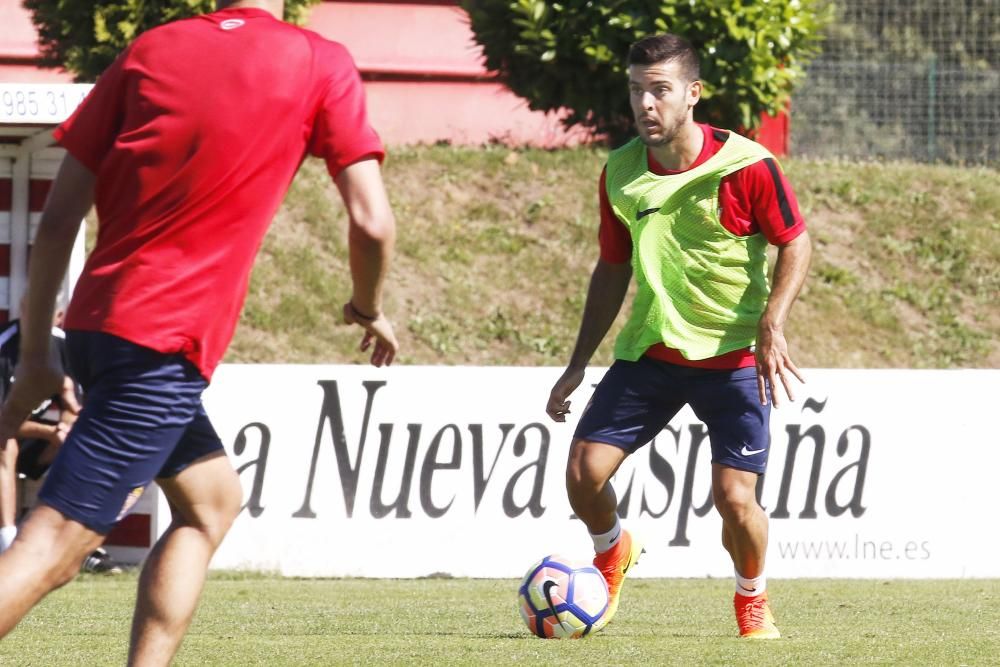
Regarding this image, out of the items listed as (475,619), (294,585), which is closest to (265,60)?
(475,619)

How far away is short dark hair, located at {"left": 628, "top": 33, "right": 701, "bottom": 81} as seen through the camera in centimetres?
627

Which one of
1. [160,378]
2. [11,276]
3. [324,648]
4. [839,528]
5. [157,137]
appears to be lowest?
[839,528]

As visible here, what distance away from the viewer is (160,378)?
12.4 ft

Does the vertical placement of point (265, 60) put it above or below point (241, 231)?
above

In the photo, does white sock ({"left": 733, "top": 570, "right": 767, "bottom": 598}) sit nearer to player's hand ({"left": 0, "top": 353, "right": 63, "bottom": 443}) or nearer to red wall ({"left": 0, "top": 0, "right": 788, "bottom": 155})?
player's hand ({"left": 0, "top": 353, "right": 63, "bottom": 443})

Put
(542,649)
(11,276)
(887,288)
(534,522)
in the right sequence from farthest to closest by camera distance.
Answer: (887,288) < (11,276) < (534,522) < (542,649)

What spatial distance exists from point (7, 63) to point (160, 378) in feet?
55.6

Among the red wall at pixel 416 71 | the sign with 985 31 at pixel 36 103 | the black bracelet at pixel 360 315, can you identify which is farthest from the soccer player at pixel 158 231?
the red wall at pixel 416 71

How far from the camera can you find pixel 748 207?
6.36m

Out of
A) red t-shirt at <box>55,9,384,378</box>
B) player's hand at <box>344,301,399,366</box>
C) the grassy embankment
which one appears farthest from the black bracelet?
the grassy embankment

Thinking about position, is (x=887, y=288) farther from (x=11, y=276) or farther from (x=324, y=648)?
(x=324, y=648)

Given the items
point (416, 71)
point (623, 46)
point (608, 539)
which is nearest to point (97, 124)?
point (608, 539)

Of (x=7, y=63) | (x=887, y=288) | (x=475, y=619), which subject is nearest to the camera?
(x=475, y=619)

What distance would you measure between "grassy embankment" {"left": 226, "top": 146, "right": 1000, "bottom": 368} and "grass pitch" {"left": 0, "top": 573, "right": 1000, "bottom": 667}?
5.24 metres
